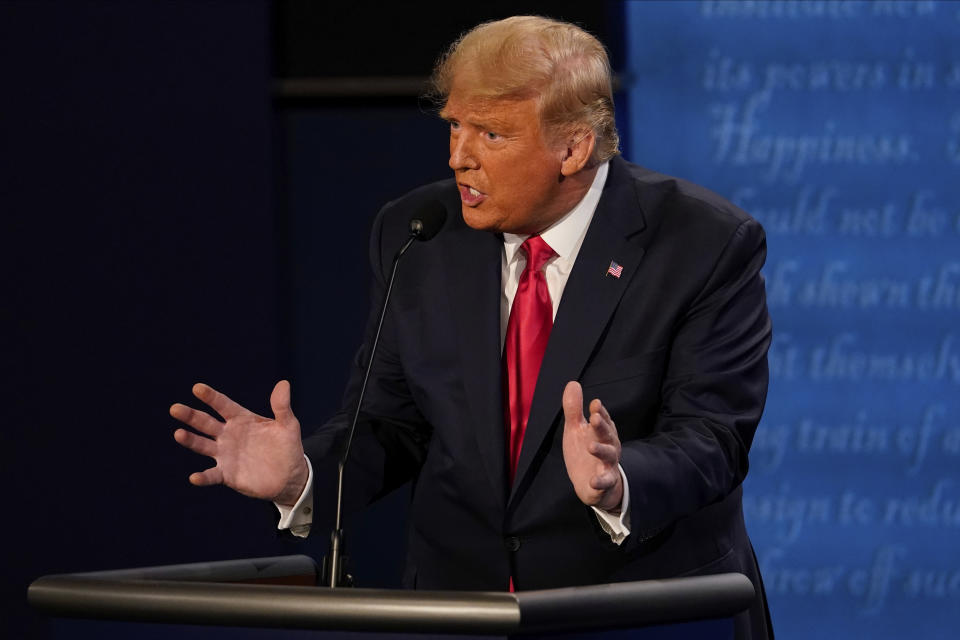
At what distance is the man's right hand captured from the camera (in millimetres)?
1694

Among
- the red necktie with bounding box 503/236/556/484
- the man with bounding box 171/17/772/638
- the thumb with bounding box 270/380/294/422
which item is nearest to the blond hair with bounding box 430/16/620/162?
the man with bounding box 171/17/772/638

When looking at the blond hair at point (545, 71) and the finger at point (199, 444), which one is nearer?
the finger at point (199, 444)

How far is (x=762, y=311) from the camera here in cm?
206

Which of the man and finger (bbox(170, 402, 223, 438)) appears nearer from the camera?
finger (bbox(170, 402, 223, 438))

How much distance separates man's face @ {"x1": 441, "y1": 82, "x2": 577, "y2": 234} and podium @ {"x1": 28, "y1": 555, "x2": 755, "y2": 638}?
2.44 ft

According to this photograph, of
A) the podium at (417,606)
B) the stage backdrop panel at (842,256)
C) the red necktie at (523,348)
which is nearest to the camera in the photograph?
the podium at (417,606)

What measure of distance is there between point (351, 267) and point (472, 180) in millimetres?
1896

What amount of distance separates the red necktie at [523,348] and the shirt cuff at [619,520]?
28 cm

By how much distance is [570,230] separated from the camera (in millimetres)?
2039

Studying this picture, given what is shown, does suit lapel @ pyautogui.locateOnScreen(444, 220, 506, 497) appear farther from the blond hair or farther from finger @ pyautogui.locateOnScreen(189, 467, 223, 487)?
finger @ pyautogui.locateOnScreen(189, 467, 223, 487)

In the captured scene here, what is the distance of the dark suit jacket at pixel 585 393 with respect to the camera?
6.04ft

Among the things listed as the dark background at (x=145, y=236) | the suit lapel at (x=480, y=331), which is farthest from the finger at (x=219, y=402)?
the dark background at (x=145, y=236)

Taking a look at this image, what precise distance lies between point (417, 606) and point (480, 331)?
27.6 inches

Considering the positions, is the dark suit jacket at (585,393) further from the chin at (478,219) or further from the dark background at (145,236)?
the dark background at (145,236)
